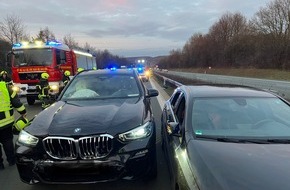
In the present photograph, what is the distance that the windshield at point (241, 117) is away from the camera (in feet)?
13.4

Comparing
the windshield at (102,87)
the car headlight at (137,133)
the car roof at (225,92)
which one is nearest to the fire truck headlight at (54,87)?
the windshield at (102,87)

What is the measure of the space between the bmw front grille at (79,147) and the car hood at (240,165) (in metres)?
1.21

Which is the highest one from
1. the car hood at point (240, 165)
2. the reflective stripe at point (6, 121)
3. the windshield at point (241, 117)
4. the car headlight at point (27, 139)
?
the windshield at point (241, 117)

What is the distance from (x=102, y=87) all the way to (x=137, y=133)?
2.26m

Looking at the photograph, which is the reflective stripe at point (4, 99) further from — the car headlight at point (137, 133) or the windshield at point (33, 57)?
the windshield at point (33, 57)

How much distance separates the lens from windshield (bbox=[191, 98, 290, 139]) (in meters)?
4.09

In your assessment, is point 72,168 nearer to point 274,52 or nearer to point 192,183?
point 192,183

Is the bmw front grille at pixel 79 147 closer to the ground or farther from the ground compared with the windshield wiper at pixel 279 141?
closer to the ground

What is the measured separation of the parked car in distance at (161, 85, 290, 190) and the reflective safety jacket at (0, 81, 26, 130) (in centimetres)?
278

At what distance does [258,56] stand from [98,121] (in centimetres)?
6726

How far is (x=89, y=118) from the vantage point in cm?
491

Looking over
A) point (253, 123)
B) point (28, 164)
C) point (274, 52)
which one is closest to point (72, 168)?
point (28, 164)

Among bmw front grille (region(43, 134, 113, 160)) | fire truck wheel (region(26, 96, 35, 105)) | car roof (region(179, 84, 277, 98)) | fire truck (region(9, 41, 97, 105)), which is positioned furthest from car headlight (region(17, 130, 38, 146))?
fire truck wheel (region(26, 96, 35, 105))

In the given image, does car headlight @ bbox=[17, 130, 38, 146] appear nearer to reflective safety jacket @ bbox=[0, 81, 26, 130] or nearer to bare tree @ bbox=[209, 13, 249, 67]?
reflective safety jacket @ bbox=[0, 81, 26, 130]
